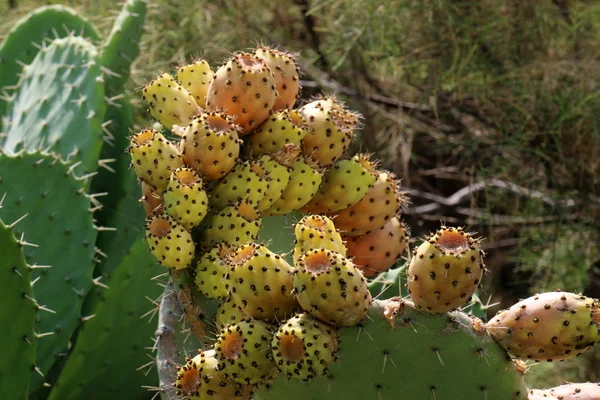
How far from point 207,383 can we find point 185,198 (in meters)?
0.30

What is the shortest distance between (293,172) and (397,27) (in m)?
1.37

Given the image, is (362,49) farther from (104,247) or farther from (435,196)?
(104,247)

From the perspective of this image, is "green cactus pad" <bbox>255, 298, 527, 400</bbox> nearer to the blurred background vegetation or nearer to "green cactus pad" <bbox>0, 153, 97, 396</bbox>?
"green cactus pad" <bbox>0, 153, 97, 396</bbox>

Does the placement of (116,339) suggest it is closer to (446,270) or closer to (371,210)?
(371,210)

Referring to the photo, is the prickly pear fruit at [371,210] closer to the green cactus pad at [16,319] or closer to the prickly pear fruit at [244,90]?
the prickly pear fruit at [244,90]

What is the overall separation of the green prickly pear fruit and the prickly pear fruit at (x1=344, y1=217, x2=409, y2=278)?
348 millimetres

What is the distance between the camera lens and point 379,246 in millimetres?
1576

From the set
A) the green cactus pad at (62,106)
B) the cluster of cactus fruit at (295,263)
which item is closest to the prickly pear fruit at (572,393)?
the cluster of cactus fruit at (295,263)

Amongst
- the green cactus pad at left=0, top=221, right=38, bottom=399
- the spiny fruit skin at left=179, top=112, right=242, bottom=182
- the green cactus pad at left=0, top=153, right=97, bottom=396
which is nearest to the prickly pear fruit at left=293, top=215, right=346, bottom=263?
the spiny fruit skin at left=179, top=112, right=242, bottom=182

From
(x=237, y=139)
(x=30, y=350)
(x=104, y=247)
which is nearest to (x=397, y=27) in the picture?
(x=104, y=247)

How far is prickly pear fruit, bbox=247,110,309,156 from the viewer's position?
139cm

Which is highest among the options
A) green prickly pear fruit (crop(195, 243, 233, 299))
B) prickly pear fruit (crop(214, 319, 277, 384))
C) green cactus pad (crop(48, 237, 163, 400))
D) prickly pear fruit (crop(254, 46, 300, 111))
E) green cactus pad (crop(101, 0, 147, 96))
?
prickly pear fruit (crop(254, 46, 300, 111))

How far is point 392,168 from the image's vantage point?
2834mm

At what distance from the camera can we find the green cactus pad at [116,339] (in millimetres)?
1725
